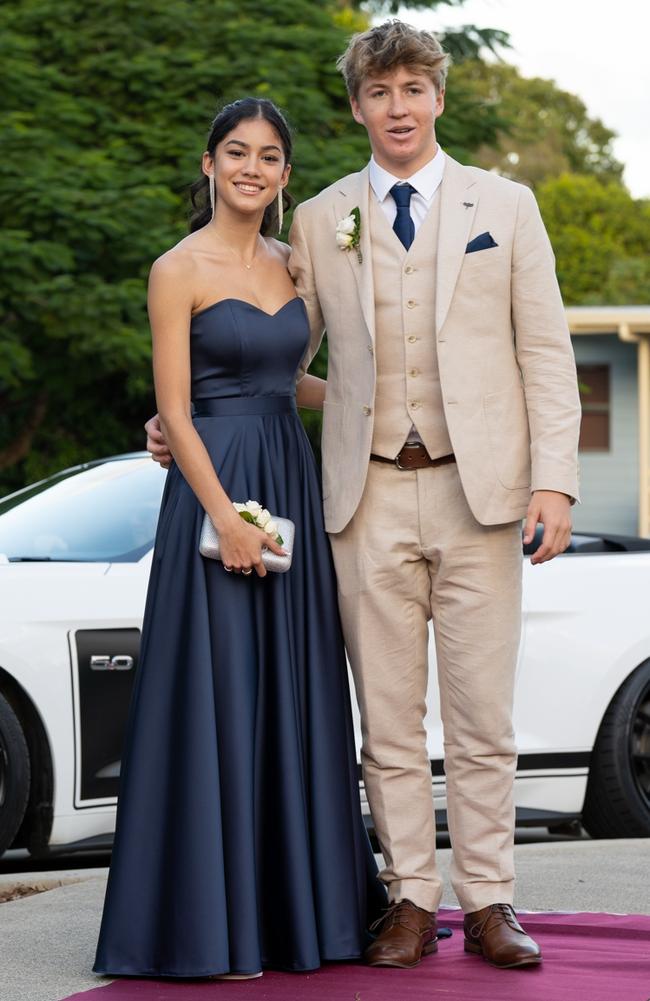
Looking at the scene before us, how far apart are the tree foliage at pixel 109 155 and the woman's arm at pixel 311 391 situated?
24.4ft

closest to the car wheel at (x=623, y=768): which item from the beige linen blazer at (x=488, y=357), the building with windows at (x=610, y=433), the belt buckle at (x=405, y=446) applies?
the beige linen blazer at (x=488, y=357)

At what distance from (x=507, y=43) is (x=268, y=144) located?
44.3ft

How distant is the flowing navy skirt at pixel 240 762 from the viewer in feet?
13.0

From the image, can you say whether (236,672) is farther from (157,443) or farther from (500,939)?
(500,939)

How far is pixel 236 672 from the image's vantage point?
405 centimetres

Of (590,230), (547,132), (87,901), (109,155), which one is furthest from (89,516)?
(547,132)

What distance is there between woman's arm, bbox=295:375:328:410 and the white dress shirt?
62 cm

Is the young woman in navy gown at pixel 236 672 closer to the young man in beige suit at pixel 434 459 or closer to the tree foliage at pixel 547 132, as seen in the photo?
the young man in beige suit at pixel 434 459

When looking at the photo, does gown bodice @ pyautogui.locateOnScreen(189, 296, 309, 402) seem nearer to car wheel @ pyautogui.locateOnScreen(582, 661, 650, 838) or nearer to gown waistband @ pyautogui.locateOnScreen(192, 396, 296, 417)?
gown waistband @ pyautogui.locateOnScreen(192, 396, 296, 417)

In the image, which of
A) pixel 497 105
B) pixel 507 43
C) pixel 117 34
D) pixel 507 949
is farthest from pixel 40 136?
pixel 507 949

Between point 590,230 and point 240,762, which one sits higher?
point 590,230

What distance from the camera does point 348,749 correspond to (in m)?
4.20

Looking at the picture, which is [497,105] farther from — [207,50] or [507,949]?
[507,949]

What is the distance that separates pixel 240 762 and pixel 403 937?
602mm
